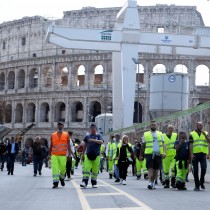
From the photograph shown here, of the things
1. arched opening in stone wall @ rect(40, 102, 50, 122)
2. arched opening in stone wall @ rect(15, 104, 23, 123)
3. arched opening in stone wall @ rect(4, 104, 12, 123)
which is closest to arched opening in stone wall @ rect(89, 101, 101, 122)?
arched opening in stone wall @ rect(40, 102, 50, 122)

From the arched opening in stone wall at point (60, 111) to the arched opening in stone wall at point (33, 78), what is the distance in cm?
471

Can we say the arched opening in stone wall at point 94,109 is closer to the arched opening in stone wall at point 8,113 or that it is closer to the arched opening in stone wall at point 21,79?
the arched opening in stone wall at point 21,79

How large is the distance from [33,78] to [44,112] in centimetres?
472

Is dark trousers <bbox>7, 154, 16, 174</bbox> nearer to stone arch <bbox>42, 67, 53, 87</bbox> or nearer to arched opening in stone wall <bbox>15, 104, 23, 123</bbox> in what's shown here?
stone arch <bbox>42, 67, 53, 87</bbox>

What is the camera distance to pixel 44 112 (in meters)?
74.9

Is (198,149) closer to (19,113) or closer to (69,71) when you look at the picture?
(69,71)

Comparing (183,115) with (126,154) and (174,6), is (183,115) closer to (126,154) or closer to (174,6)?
(126,154)

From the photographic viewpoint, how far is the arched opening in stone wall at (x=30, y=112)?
75688 mm

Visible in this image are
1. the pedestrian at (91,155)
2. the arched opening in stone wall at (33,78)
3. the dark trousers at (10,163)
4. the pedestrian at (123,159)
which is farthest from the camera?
the arched opening in stone wall at (33,78)

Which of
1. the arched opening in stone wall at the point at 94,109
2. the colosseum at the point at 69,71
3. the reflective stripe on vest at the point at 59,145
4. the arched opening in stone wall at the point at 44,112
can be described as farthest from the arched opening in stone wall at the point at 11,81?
the reflective stripe on vest at the point at 59,145

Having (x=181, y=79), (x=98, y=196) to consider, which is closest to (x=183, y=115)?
(x=98, y=196)

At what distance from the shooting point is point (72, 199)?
455 inches

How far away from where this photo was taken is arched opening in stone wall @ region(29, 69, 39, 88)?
75625mm

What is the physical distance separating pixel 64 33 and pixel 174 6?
110 ft
